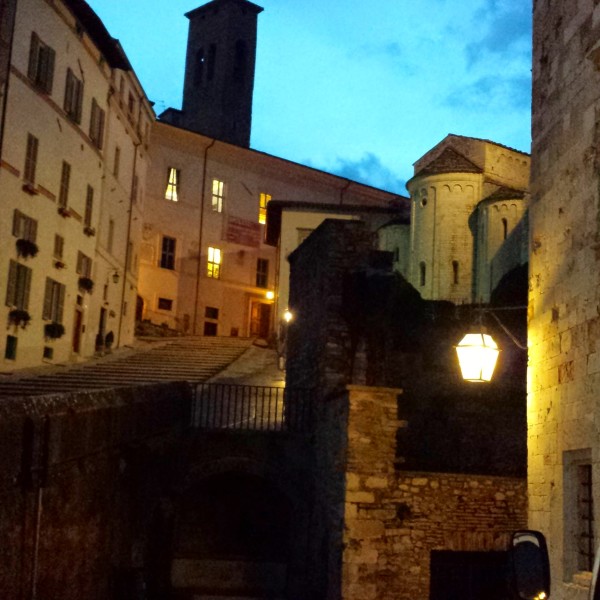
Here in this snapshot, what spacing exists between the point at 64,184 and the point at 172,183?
1368 centimetres

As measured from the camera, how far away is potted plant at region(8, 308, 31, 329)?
22500 mm

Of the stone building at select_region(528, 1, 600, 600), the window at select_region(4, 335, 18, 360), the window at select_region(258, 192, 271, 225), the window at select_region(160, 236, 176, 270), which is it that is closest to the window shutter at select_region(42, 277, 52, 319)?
the window at select_region(4, 335, 18, 360)

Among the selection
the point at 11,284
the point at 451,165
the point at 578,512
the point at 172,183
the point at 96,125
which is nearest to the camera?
the point at 578,512

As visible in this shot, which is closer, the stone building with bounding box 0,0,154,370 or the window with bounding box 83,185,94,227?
the stone building with bounding box 0,0,154,370

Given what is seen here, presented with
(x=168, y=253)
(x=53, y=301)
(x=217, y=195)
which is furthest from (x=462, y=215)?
(x=53, y=301)

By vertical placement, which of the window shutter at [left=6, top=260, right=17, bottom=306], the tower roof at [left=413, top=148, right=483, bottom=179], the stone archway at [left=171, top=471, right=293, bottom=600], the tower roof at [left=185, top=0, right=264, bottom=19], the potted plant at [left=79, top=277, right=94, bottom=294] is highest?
the tower roof at [left=185, top=0, right=264, bottom=19]

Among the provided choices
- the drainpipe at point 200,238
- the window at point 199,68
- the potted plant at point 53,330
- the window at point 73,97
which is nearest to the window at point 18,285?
the potted plant at point 53,330

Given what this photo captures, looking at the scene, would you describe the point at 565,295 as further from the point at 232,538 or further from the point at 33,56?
the point at 33,56

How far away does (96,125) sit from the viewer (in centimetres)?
2875

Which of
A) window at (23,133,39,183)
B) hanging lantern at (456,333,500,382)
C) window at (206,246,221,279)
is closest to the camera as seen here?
hanging lantern at (456,333,500,382)

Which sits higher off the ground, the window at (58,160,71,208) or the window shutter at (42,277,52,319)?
the window at (58,160,71,208)

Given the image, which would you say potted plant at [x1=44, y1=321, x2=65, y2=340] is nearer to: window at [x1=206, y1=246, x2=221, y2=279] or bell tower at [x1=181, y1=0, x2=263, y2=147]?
window at [x1=206, y1=246, x2=221, y2=279]

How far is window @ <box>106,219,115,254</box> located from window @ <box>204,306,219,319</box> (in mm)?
9272

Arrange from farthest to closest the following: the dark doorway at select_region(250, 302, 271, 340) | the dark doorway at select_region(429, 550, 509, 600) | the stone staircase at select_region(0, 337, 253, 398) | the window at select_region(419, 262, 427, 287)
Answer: the dark doorway at select_region(250, 302, 271, 340) < the window at select_region(419, 262, 427, 287) < the stone staircase at select_region(0, 337, 253, 398) < the dark doorway at select_region(429, 550, 509, 600)
